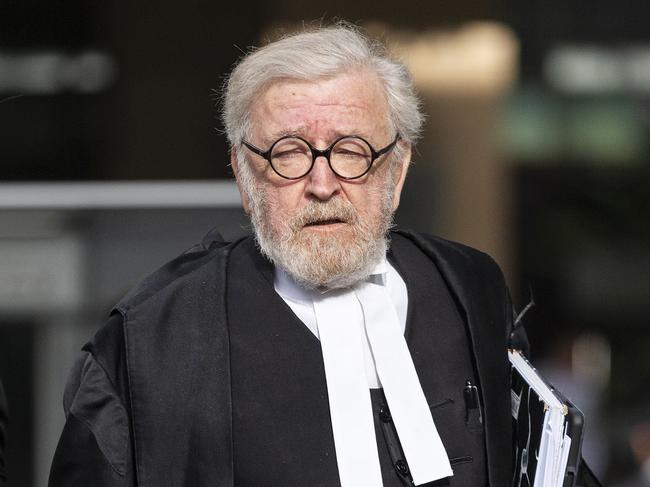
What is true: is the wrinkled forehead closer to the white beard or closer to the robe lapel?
the white beard

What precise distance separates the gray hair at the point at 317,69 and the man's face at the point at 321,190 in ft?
0.09

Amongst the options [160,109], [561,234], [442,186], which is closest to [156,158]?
[160,109]

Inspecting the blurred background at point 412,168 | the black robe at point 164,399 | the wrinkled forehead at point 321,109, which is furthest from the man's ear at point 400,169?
the blurred background at point 412,168

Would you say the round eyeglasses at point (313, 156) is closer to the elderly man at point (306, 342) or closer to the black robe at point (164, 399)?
the elderly man at point (306, 342)

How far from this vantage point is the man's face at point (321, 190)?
241 cm

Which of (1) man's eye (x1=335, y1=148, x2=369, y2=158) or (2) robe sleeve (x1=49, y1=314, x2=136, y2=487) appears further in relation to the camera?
(1) man's eye (x1=335, y1=148, x2=369, y2=158)

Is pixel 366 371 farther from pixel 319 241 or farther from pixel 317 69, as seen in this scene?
pixel 317 69

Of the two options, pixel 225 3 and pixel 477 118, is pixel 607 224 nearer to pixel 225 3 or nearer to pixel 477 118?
pixel 477 118

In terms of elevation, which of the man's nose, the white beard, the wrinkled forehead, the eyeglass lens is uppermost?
the wrinkled forehead

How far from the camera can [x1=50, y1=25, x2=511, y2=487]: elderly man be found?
2316mm

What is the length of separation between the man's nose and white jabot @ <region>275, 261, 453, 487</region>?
28 centimetres

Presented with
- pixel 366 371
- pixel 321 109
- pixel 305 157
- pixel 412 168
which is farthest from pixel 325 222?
pixel 412 168

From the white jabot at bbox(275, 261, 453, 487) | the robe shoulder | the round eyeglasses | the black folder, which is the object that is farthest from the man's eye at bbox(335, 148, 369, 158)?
the black folder

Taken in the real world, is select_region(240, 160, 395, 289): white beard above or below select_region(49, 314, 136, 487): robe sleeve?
above
